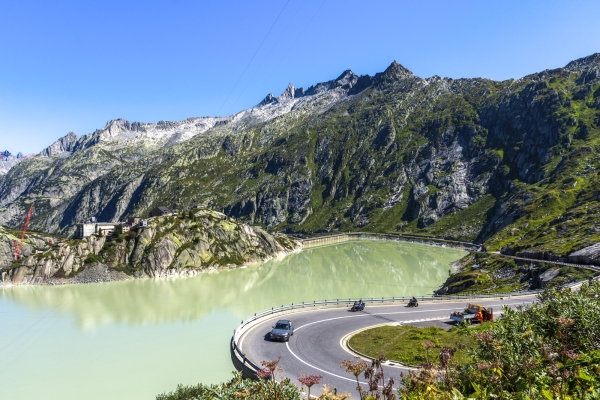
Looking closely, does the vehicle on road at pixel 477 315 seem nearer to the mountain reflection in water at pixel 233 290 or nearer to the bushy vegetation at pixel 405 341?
the bushy vegetation at pixel 405 341

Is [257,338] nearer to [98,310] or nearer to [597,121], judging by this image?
[98,310]

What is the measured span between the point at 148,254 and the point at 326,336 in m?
84.4

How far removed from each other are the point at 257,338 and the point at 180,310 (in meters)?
33.9

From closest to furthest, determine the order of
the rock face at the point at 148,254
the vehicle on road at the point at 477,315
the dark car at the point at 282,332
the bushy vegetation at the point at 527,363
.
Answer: the bushy vegetation at the point at 527,363
the dark car at the point at 282,332
the vehicle on road at the point at 477,315
the rock face at the point at 148,254

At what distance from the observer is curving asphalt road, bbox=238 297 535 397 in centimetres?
2808

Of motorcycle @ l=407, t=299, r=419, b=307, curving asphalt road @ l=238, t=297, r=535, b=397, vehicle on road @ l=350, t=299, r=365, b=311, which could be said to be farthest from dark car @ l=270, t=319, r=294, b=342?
motorcycle @ l=407, t=299, r=419, b=307

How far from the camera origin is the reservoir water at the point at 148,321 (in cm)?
3675

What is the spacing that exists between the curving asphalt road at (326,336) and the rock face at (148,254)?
7216 centimetres

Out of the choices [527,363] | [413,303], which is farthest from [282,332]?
[527,363]

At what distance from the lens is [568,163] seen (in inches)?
6718

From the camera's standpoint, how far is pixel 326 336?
37656mm

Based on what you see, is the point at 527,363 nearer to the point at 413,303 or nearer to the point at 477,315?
the point at 477,315

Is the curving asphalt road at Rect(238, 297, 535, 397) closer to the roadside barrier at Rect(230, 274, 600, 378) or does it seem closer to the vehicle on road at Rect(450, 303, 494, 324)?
the roadside barrier at Rect(230, 274, 600, 378)

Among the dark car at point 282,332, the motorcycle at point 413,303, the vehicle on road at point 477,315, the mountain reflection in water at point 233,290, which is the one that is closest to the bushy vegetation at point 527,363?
the dark car at point 282,332
